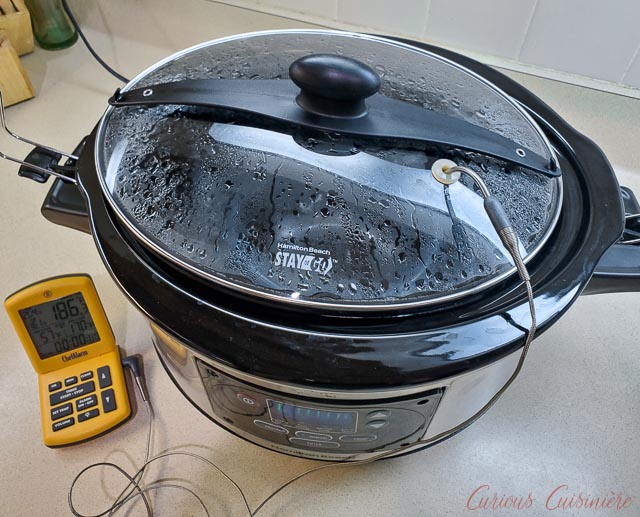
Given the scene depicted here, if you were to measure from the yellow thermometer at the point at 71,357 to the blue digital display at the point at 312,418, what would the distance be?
28cm

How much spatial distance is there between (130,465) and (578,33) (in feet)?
3.46

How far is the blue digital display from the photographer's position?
54cm

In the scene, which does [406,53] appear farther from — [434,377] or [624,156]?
[624,156]

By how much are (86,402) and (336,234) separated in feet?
1.53

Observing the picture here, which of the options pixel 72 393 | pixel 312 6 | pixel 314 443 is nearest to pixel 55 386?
pixel 72 393

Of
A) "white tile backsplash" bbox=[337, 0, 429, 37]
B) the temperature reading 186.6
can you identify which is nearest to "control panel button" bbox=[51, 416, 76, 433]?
the temperature reading 186.6

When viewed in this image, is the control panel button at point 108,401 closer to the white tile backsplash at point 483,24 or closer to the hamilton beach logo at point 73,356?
the hamilton beach logo at point 73,356

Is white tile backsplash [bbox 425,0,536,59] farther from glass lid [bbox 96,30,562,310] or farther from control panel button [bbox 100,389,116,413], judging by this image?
control panel button [bbox 100,389,116,413]

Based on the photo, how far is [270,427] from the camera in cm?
60

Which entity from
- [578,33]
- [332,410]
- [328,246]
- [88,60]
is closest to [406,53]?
[328,246]

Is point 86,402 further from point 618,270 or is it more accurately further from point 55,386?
point 618,270

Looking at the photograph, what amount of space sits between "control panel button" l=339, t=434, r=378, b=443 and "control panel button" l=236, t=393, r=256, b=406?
10 cm

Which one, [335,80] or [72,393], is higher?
[335,80]

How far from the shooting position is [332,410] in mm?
527
